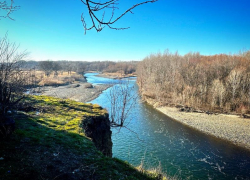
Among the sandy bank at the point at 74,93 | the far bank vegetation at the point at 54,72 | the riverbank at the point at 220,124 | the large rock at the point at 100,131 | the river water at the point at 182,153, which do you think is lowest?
the river water at the point at 182,153

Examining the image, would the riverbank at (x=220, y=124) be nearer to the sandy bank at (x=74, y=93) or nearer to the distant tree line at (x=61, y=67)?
the distant tree line at (x=61, y=67)

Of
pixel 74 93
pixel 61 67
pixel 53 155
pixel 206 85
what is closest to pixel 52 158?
pixel 53 155

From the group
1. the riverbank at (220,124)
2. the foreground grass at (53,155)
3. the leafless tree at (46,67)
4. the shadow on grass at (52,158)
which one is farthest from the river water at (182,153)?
the leafless tree at (46,67)

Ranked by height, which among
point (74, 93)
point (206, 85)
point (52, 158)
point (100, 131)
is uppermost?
point (206, 85)

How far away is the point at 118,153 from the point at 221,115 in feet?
60.3

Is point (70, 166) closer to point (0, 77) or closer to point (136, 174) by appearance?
point (136, 174)

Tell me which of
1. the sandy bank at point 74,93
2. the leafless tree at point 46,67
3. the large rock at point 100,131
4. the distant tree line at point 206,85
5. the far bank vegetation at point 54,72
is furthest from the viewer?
→ the leafless tree at point 46,67

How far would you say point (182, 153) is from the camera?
14.1 meters

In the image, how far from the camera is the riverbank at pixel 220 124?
17359mm

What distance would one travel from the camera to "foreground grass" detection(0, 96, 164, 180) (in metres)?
4.41

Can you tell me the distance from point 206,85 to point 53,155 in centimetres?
2847

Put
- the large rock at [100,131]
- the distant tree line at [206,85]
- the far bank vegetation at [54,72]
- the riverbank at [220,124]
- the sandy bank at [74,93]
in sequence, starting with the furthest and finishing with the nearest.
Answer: the sandy bank at [74,93]
the distant tree line at [206,85]
the riverbank at [220,124]
the far bank vegetation at [54,72]
the large rock at [100,131]

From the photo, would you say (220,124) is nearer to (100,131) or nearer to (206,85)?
(206,85)

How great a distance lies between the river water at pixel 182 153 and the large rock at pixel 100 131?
2.14 metres
